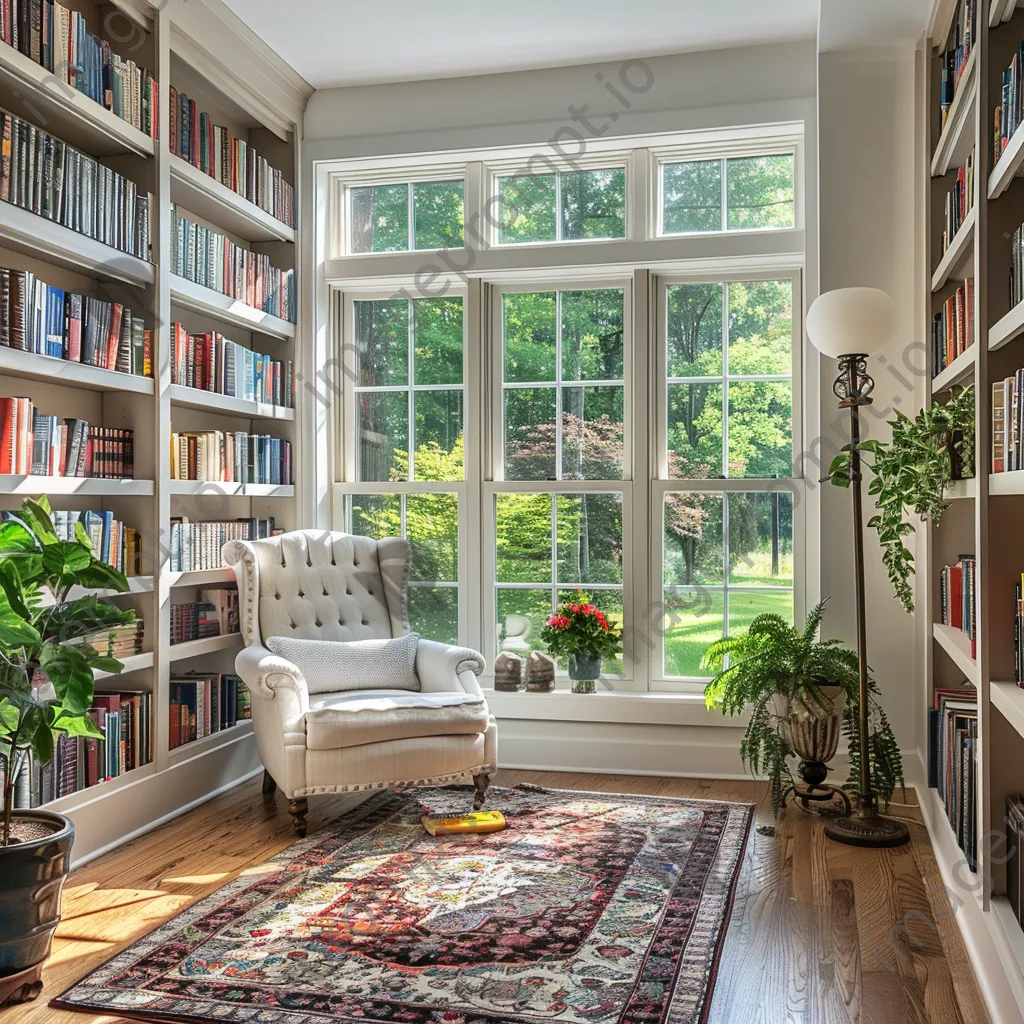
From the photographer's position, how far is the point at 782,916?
2854 millimetres

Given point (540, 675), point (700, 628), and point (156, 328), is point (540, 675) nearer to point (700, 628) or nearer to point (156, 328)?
point (700, 628)

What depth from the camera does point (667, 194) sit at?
4660mm

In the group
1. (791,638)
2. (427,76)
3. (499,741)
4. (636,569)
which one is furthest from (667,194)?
(499,741)

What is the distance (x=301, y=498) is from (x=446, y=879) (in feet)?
7.41

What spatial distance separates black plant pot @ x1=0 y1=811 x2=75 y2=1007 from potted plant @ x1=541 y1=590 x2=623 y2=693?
7.94 ft

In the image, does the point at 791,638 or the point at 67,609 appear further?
the point at 791,638

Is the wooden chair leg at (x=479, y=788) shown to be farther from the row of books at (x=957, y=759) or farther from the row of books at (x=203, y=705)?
Result: the row of books at (x=957, y=759)

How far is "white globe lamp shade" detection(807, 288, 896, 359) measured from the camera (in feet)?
11.7

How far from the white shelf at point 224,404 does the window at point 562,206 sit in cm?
134

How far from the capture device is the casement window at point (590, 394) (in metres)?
4.54

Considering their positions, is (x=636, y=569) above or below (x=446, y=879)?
above

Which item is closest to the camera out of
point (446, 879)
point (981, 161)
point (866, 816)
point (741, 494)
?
point (981, 161)

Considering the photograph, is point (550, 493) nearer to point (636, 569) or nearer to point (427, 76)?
point (636, 569)

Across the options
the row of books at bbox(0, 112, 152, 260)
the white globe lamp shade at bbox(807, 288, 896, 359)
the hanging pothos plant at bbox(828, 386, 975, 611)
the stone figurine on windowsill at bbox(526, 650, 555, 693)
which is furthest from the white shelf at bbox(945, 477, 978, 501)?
the row of books at bbox(0, 112, 152, 260)
